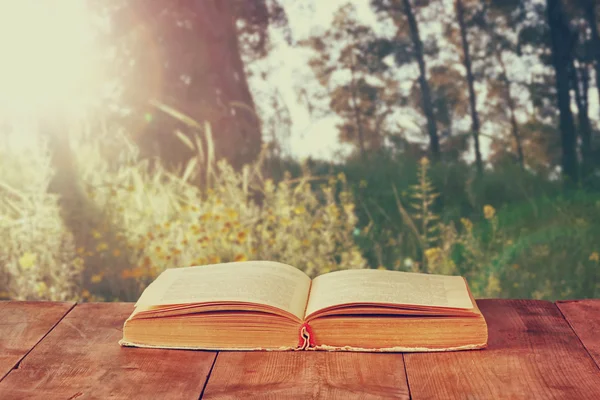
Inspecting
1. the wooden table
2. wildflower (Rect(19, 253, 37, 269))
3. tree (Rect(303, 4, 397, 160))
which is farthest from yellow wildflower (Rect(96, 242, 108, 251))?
the wooden table

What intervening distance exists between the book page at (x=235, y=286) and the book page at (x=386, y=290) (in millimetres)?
34

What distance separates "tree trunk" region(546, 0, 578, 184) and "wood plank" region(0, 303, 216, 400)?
1725 mm

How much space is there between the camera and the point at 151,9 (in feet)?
8.47

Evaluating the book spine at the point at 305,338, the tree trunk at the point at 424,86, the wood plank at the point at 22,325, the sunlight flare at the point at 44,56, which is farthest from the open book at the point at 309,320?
the sunlight flare at the point at 44,56

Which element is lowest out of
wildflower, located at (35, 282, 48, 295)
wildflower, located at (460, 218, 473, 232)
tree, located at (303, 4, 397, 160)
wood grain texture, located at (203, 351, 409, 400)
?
wildflower, located at (35, 282, 48, 295)

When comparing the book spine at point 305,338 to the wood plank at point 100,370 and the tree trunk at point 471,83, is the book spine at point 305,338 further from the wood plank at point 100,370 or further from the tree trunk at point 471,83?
the tree trunk at point 471,83

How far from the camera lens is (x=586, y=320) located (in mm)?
1314

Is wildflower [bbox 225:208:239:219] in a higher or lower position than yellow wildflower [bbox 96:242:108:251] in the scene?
higher

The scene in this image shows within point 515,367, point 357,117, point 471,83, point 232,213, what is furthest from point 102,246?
point 515,367

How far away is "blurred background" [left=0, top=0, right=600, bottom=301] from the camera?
2.51 meters

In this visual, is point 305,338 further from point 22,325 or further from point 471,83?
point 471,83

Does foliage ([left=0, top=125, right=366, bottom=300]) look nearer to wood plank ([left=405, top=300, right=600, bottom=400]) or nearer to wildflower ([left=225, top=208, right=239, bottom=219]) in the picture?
wildflower ([left=225, top=208, right=239, bottom=219])

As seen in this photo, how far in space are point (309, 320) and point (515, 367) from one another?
12.2 inches

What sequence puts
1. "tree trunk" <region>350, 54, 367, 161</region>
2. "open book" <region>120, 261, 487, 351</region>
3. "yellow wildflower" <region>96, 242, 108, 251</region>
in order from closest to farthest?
"open book" <region>120, 261, 487, 351</region>, "tree trunk" <region>350, 54, 367, 161</region>, "yellow wildflower" <region>96, 242, 108, 251</region>
